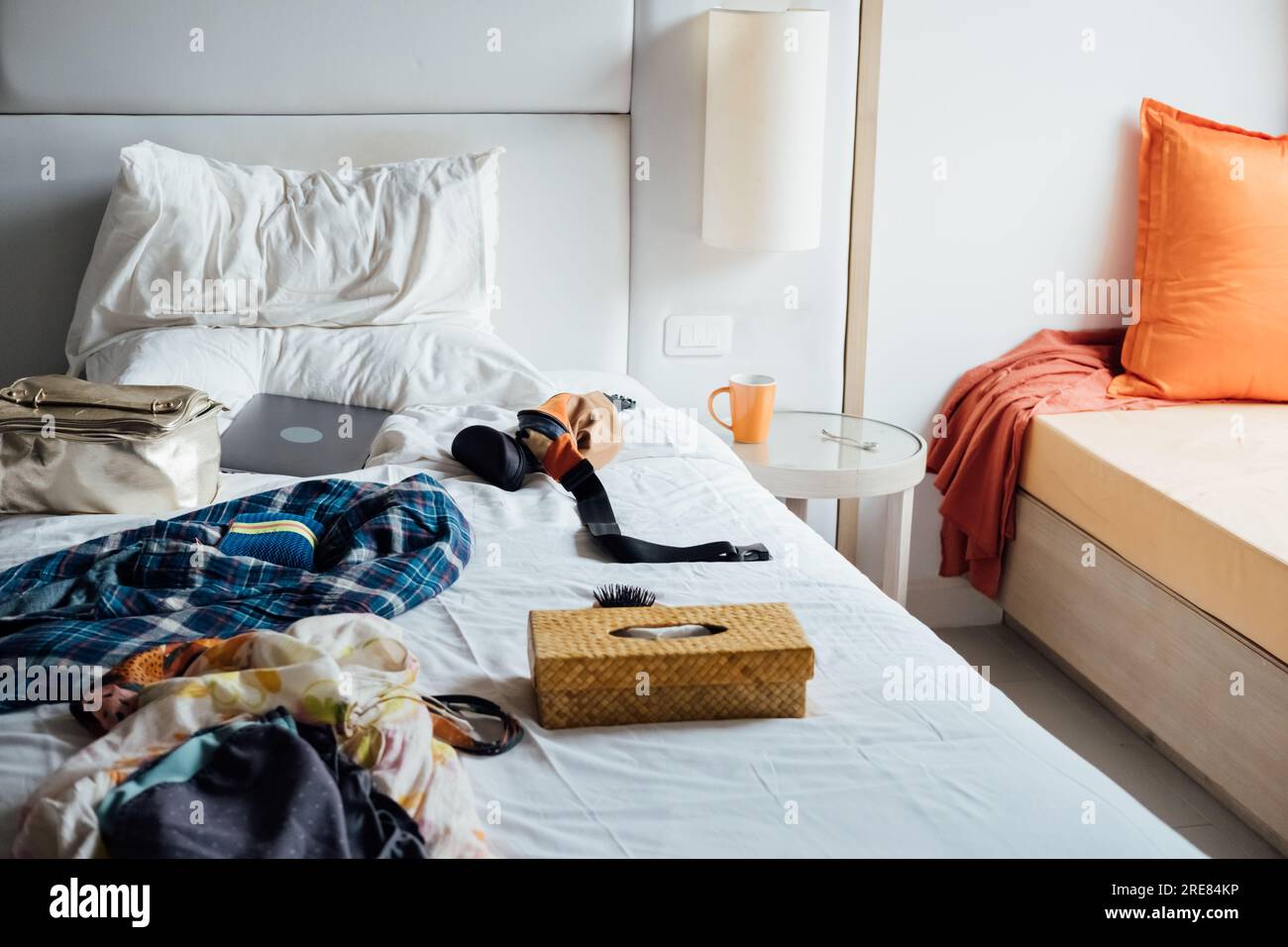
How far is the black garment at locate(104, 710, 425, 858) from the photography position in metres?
0.84

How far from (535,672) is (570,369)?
Answer: 57.0 inches

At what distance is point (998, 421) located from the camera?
2.58 meters

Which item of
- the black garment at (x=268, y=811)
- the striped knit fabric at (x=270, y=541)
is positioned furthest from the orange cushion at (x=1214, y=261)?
the black garment at (x=268, y=811)

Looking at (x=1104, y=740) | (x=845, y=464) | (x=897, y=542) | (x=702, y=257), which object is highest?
(x=702, y=257)

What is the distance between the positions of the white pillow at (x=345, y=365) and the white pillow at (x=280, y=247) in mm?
47

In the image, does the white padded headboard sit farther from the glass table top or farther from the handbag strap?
the handbag strap

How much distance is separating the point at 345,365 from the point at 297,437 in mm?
233

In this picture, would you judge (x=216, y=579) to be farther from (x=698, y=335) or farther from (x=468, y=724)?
(x=698, y=335)

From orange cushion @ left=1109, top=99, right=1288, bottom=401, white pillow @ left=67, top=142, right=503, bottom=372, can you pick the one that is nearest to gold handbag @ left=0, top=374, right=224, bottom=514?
white pillow @ left=67, top=142, right=503, bottom=372

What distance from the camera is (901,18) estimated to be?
2.51 metres

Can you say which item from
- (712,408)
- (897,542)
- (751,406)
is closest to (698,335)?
(712,408)

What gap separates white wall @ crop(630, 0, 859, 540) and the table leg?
1.12ft

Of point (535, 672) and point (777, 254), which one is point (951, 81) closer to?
point (777, 254)

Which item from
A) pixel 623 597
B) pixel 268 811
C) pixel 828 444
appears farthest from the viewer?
pixel 828 444
